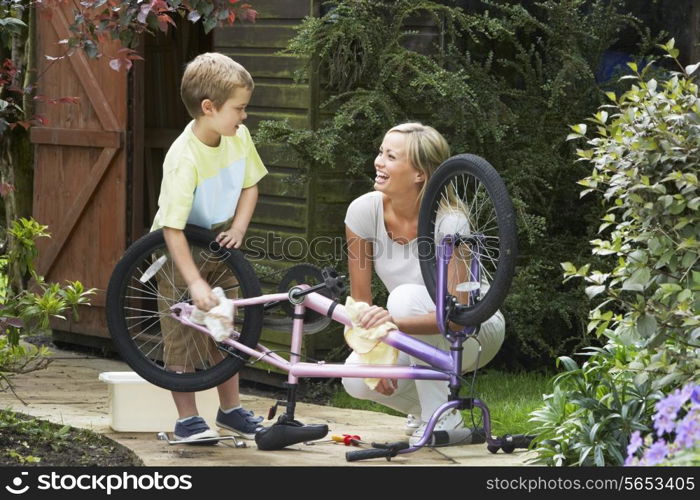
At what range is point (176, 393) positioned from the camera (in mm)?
4098

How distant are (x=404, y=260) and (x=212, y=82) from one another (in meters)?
0.99

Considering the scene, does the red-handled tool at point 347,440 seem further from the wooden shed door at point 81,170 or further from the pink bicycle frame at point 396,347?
the wooden shed door at point 81,170

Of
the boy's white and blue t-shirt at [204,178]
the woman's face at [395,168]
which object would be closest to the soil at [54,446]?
the boy's white and blue t-shirt at [204,178]

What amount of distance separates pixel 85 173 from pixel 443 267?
12.4ft

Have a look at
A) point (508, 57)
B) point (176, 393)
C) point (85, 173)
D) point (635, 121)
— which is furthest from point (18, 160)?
point (635, 121)

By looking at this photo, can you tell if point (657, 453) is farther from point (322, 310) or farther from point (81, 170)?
point (81, 170)

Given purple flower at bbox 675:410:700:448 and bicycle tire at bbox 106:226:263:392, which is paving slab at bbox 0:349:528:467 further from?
purple flower at bbox 675:410:700:448

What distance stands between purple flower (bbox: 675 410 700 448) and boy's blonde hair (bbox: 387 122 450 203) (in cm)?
187

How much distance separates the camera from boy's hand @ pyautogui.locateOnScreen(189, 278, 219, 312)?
12.7ft

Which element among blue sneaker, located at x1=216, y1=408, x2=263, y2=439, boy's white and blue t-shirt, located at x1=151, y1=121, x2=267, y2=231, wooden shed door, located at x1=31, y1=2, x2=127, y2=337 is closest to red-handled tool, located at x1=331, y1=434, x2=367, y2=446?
blue sneaker, located at x1=216, y1=408, x2=263, y2=439

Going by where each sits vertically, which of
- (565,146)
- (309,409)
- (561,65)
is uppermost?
(561,65)

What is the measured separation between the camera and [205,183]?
13.1 feet

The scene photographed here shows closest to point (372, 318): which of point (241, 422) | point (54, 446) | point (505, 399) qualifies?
point (241, 422)

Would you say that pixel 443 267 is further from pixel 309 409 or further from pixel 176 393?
pixel 309 409
